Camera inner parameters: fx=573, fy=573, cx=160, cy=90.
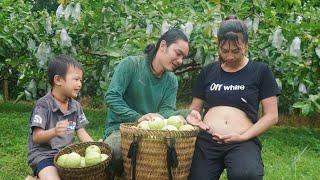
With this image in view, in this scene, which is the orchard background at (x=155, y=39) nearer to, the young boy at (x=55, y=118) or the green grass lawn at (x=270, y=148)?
the green grass lawn at (x=270, y=148)

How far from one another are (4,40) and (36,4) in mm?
13660

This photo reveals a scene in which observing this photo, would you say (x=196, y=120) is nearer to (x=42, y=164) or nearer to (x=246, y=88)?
(x=246, y=88)

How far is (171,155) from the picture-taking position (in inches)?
116

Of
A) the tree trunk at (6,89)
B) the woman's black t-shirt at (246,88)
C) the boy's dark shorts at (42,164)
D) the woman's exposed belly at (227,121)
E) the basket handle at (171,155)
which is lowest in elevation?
the tree trunk at (6,89)

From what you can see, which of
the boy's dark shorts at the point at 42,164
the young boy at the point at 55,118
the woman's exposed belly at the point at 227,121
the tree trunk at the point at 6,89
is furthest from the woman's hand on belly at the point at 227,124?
the tree trunk at the point at 6,89

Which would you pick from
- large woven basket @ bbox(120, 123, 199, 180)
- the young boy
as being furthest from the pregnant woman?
the young boy

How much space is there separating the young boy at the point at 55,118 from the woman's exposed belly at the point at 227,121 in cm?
80

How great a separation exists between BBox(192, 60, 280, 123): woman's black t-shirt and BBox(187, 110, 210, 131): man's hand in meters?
0.13

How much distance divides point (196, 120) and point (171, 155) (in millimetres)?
409

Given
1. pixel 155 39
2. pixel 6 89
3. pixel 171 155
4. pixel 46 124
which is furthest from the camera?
pixel 6 89

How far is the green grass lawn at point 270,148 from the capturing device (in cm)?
485

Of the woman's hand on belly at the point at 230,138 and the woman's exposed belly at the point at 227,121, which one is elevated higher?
the woman's exposed belly at the point at 227,121

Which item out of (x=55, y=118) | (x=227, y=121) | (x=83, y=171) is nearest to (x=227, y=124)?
(x=227, y=121)

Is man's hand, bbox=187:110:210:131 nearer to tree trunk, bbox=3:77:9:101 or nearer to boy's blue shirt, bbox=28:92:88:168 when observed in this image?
boy's blue shirt, bbox=28:92:88:168
